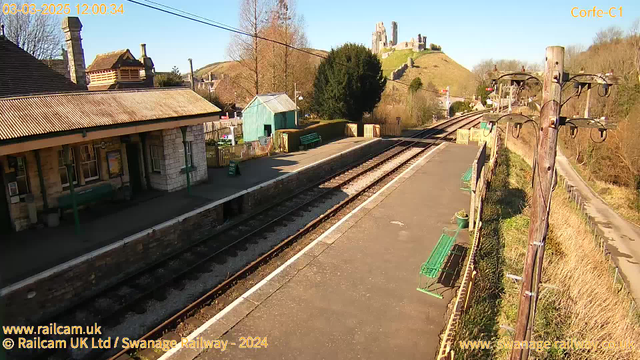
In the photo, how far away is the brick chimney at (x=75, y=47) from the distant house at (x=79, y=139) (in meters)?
0.04

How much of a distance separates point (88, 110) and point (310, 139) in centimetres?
1502

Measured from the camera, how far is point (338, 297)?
797 cm

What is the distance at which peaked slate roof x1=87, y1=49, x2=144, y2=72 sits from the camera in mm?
23795

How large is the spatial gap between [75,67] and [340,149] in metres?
13.9

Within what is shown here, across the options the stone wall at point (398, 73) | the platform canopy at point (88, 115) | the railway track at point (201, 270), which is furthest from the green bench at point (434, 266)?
the stone wall at point (398, 73)

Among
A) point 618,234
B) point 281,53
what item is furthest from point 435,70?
→ point 618,234

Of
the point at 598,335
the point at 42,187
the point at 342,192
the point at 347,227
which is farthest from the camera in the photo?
the point at 342,192

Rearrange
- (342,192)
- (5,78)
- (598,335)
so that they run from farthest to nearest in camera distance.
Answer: (342,192), (5,78), (598,335)

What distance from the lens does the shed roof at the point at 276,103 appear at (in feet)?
81.4

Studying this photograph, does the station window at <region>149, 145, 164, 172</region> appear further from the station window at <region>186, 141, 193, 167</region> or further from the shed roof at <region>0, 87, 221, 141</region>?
the shed roof at <region>0, 87, 221, 141</region>

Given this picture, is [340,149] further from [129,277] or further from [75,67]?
[129,277]

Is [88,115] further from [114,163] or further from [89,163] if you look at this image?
[114,163]

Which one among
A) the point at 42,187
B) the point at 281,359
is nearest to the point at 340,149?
the point at 42,187

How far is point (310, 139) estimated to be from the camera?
25.1 m
